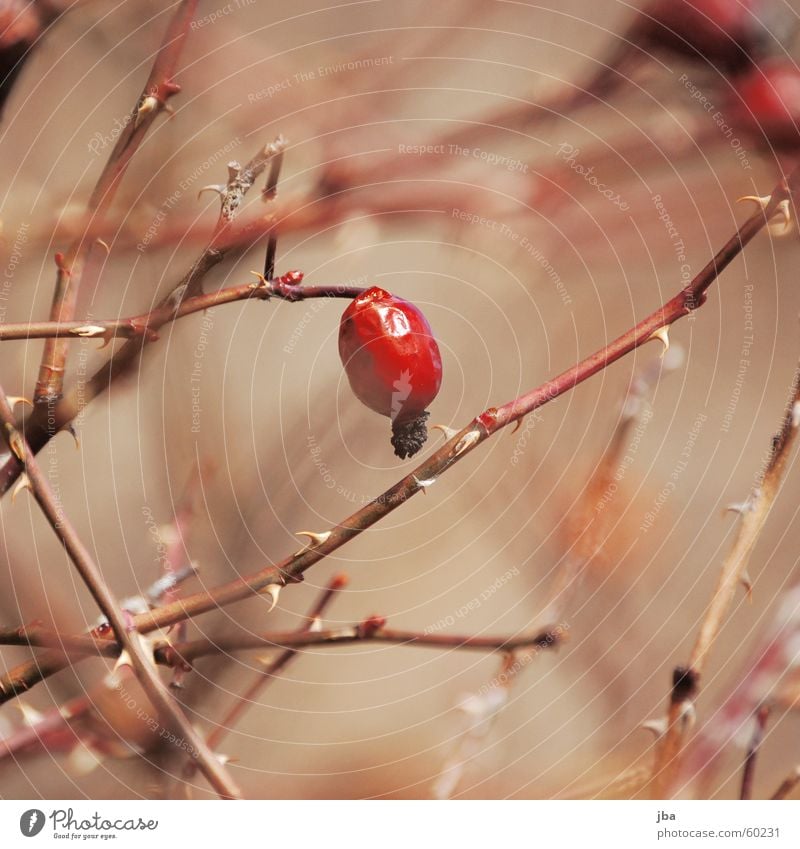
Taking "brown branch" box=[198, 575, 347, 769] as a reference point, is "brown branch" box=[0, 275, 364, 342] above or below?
above

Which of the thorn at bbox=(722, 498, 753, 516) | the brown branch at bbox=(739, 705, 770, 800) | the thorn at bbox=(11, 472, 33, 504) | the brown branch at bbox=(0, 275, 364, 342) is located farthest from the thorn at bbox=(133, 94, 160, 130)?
the brown branch at bbox=(739, 705, 770, 800)

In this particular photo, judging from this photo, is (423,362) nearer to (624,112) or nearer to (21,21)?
(624,112)

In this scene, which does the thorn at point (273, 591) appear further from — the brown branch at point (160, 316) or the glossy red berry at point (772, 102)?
the glossy red berry at point (772, 102)

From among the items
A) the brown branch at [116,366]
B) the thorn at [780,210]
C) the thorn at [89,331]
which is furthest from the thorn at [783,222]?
the thorn at [89,331]

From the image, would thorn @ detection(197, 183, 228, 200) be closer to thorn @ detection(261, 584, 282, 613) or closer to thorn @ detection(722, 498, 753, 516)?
thorn @ detection(261, 584, 282, 613)

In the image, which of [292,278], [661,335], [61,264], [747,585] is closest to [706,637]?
[747,585]
